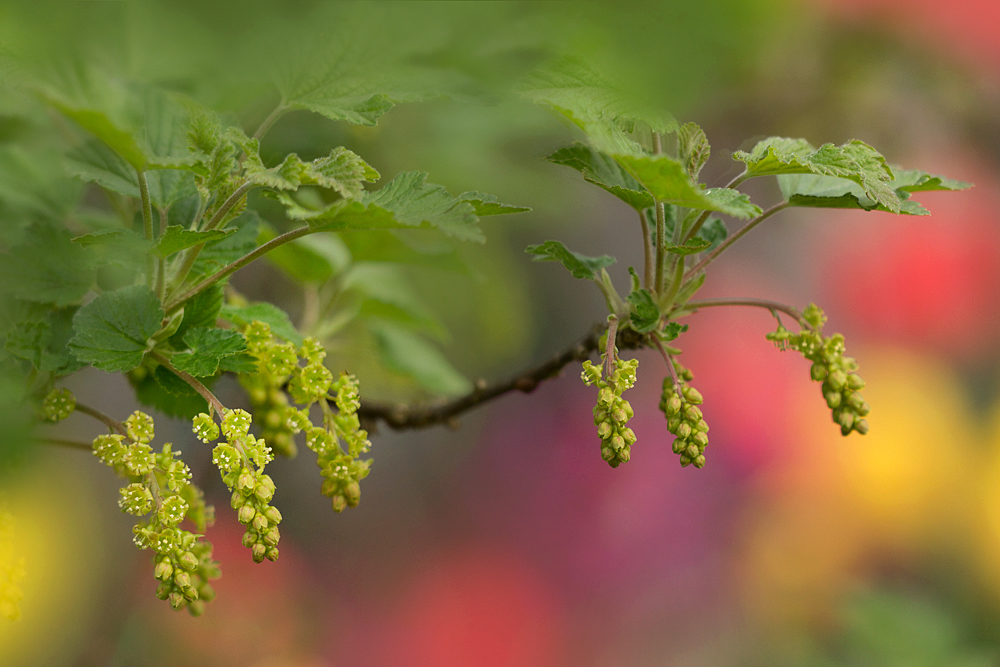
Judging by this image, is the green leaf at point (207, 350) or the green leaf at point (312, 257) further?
the green leaf at point (312, 257)

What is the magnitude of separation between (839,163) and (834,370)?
9 cm

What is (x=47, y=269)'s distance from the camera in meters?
0.31

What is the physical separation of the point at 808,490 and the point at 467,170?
117 centimetres

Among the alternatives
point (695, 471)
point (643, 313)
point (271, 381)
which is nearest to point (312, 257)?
point (271, 381)

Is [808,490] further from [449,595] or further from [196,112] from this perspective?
[196,112]

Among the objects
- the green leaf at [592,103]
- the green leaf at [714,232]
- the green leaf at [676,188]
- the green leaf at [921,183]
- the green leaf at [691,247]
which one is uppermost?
the green leaf at [921,183]

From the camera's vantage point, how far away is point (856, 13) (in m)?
1.11

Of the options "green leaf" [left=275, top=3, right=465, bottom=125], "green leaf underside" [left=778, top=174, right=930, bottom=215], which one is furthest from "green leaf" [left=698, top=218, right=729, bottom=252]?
"green leaf" [left=275, top=3, right=465, bottom=125]

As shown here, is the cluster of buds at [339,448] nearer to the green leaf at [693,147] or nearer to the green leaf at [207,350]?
the green leaf at [207,350]

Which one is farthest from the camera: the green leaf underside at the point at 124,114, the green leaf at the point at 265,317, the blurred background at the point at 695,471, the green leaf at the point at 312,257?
the blurred background at the point at 695,471

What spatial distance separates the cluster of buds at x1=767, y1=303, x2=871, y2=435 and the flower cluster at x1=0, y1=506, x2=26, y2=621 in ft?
1.04

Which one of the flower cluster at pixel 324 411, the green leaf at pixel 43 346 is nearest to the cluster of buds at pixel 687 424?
the flower cluster at pixel 324 411

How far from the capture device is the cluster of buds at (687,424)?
272 millimetres

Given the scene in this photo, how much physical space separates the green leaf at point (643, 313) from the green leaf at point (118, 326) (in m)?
0.20
